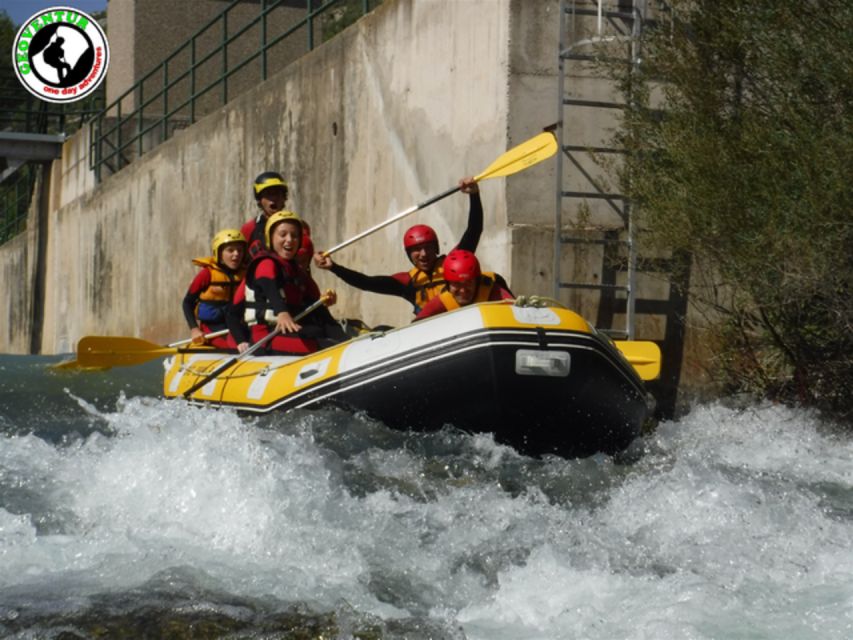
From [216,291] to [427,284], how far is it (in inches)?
90.7

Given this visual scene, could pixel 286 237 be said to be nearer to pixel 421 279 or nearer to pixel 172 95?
pixel 421 279

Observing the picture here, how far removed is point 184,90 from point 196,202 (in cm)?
440

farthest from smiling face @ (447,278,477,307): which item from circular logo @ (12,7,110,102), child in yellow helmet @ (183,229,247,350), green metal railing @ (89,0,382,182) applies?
circular logo @ (12,7,110,102)

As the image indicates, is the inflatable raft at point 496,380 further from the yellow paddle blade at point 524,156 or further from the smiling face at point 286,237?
the yellow paddle blade at point 524,156

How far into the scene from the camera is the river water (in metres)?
4.09

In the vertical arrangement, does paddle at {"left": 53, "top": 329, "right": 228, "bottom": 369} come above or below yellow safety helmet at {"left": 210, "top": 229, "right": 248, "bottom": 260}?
below

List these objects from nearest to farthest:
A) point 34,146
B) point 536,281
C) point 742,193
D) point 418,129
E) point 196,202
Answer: point 742,193
point 536,281
point 418,129
point 196,202
point 34,146

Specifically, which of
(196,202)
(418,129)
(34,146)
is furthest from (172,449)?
(34,146)

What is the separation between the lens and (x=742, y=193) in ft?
25.6

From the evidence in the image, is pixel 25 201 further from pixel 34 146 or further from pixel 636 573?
pixel 636 573

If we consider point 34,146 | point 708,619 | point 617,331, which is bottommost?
point 708,619

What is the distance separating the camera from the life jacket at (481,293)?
747 cm

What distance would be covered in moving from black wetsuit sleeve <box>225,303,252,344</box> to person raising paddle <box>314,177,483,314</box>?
707mm

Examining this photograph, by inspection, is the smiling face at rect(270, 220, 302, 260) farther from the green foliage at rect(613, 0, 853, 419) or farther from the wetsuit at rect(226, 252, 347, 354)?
the green foliage at rect(613, 0, 853, 419)
